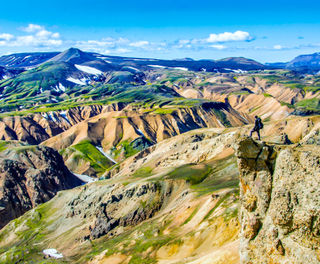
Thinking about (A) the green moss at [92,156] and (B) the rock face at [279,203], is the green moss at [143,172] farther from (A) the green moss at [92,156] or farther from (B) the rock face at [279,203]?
(B) the rock face at [279,203]

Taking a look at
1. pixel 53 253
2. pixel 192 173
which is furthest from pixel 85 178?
pixel 192 173

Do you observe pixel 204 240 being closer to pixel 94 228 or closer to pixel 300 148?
pixel 300 148

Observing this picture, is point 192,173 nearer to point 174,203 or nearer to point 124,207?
point 174,203

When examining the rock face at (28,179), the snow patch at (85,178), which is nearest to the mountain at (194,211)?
the rock face at (28,179)

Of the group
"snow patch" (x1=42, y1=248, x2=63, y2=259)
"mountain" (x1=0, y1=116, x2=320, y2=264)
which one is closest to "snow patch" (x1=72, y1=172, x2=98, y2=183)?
"mountain" (x1=0, y1=116, x2=320, y2=264)

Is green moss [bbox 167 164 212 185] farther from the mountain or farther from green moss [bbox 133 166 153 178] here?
green moss [bbox 133 166 153 178]
